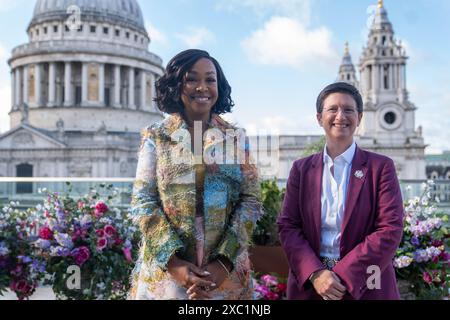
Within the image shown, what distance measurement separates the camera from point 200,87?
3.67 metres

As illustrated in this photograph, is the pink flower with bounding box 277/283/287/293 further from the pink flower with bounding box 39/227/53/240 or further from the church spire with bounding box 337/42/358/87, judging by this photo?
the church spire with bounding box 337/42/358/87

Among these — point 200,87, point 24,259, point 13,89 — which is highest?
point 13,89

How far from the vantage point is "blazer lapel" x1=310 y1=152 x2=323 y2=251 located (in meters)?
3.77

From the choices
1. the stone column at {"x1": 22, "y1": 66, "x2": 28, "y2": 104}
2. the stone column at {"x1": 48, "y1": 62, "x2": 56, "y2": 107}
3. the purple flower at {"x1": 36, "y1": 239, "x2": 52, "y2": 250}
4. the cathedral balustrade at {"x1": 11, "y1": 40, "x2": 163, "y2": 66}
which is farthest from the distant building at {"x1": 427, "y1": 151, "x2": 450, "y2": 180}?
the purple flower at {"x1": 36, "y1": 239, "x2": 52, "y2": 250}

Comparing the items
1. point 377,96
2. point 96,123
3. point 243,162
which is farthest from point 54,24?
point 243,162

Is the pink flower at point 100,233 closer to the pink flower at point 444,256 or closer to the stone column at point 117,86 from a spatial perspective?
the pink flower at point 444,256

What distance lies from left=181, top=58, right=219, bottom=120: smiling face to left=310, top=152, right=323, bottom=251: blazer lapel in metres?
0.94

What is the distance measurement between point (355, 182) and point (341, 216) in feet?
0.87

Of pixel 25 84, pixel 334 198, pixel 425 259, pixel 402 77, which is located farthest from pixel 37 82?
pixel 334 198

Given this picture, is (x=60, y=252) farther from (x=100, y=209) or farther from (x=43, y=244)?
(x=100, y=209)

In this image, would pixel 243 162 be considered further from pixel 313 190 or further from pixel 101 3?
pixel 101 3

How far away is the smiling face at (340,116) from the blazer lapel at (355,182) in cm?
15
